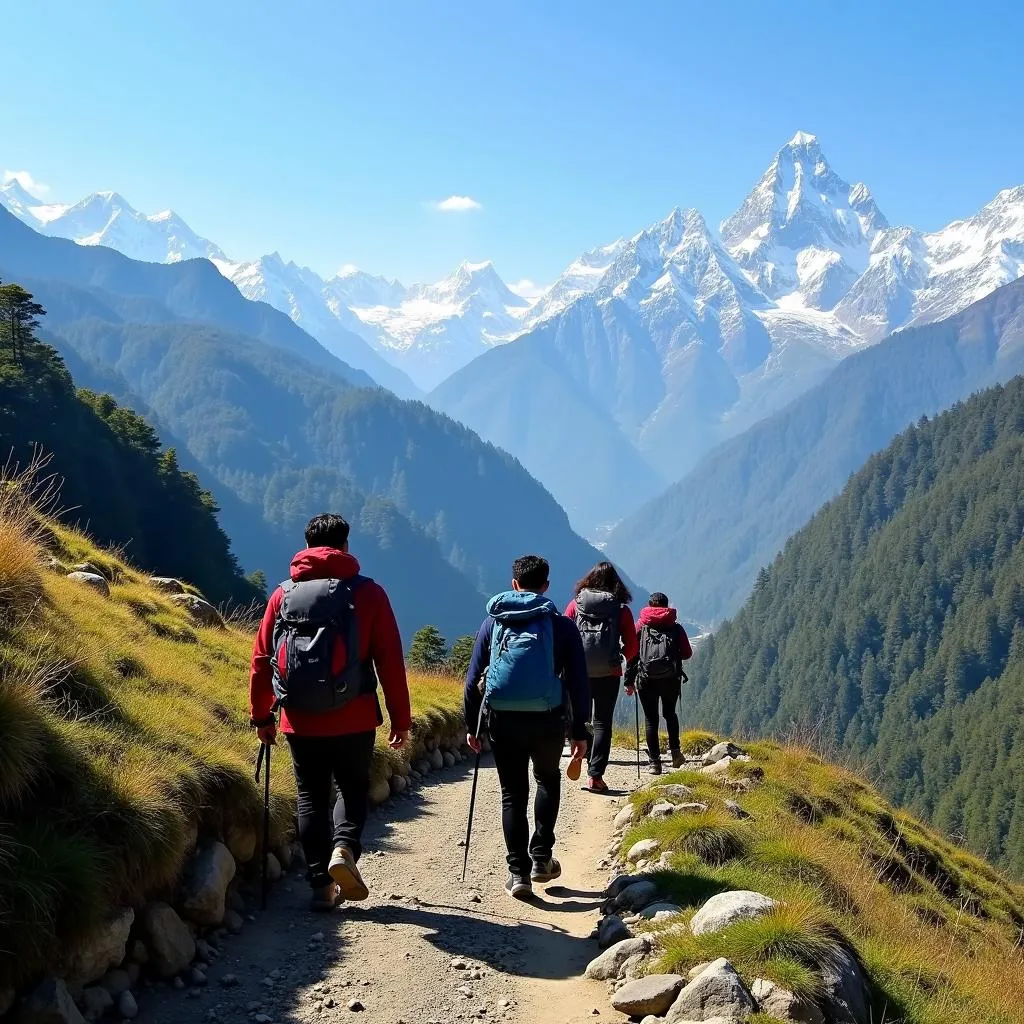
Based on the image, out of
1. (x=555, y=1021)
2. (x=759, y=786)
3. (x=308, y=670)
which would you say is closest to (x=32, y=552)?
(x=308, y=670)

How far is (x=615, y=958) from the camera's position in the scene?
20.0ft

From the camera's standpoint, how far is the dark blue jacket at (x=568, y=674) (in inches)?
284

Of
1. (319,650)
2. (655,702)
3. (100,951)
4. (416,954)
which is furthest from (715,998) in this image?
(655,702)

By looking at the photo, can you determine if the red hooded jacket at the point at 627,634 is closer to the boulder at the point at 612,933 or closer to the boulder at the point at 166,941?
the boulder at the point at 612,933

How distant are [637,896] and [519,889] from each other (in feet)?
3.58

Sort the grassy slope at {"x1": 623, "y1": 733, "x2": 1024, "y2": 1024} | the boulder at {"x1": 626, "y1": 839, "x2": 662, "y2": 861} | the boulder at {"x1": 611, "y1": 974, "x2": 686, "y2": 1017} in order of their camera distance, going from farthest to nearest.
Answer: the boulder at {"x1": 626, "y1": 839, "x2": 662, "y2": 861}, the grassy slope at {"x1": 623, "y1": 733, "x2": 1024, "y2": 1024}, the boulder at {"x1": 611, "y1": 974, "x2": 686, "y2": 1017}

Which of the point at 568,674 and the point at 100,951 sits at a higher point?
the point at 568,674

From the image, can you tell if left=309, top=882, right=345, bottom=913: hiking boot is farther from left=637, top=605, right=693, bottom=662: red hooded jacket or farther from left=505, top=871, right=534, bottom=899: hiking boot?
left=637, top=605, right=693, bottom=662: red hooded jacket

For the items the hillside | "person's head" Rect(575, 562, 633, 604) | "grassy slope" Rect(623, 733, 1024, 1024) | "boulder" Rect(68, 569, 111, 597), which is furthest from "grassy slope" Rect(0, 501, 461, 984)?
the hillside

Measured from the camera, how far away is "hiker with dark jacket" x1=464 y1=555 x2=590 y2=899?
7055 millimetres

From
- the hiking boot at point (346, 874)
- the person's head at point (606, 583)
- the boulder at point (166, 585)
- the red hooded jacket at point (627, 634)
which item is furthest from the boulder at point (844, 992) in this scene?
the boulder at point (166, 585)

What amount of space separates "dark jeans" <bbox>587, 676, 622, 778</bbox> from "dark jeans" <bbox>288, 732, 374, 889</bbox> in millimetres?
4880

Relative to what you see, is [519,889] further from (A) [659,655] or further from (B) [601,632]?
(A) [659,655]

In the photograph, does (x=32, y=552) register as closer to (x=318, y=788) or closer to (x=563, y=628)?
(x=318, y=788)
